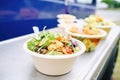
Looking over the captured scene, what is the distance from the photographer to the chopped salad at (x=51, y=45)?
0.85m

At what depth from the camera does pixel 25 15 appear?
59.1 inches

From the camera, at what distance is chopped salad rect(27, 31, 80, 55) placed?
85 cm

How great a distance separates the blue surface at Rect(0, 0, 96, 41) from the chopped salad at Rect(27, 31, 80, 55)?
48cm

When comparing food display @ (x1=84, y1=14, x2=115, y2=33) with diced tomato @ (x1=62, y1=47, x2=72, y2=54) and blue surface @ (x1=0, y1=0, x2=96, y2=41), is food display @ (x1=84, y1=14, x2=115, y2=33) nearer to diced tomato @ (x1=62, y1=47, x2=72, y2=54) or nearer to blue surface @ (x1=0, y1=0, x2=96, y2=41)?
blue surface @ (x1=0, y1=0, x2=96, y2=41)

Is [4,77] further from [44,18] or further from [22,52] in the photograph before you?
[44,18]

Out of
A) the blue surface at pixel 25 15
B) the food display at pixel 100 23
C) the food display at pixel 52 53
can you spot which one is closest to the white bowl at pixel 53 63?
the food display at pixel 52 53

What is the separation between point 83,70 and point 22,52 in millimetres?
377

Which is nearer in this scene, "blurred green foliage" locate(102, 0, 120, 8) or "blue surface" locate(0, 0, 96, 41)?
"blue surface" locate(0, 0, 96, 41)

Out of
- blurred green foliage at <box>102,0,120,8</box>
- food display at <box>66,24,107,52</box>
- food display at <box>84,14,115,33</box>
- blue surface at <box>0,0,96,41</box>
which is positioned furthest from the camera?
blurred green foliage at <box>102,0,120,8</box>

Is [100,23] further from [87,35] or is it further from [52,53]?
[52,53]

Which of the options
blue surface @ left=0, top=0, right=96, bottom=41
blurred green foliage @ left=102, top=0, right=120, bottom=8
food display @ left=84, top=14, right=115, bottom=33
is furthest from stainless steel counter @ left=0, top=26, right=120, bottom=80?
blurred green foliage @ left=102, top=0, right=120, bottom=8

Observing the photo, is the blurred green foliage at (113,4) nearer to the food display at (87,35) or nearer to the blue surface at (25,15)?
the blue surface at (25,15)

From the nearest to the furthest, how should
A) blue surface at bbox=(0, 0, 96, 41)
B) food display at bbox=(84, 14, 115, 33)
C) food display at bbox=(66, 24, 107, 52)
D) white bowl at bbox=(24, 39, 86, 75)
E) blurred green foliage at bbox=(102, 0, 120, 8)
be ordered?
white bowl at bbox=(24, 39, 86, 75) → food display at bbox=(66, 24, 107, 52) → blue surface at bbox=(0, 0, 96, 41) → food display at bbox=(84, 14, 115, 33) → blurred green foliage at bbox=(102, 0, 120, 8)

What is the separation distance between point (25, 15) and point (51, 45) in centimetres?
71
